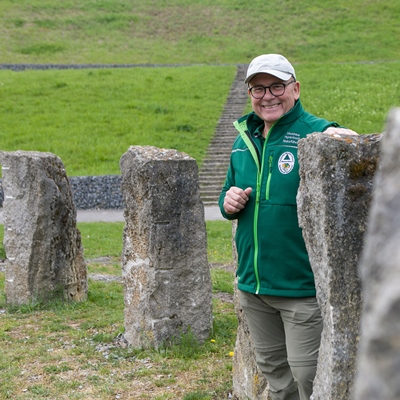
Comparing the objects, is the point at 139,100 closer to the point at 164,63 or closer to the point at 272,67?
the point at 164,63

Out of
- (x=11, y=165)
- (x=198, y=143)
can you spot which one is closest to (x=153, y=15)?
(x=198, y=143)

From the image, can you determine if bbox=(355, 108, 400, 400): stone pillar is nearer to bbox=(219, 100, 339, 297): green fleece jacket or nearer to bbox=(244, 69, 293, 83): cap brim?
bbox=(219, 100, 339, 297): green fleece jacket

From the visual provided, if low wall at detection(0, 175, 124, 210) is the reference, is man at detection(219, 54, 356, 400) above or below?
above

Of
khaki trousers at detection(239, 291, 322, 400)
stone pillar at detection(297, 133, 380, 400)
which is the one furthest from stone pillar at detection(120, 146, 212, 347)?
stone pillar at detection(297, 133, 380, 400)

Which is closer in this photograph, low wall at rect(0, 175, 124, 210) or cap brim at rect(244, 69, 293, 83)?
cap brim at rect(244, 69, 293, 83)

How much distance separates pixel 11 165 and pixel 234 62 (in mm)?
31942

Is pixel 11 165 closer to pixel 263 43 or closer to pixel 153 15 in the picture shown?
pixel 263 43

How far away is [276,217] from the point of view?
12.1ft

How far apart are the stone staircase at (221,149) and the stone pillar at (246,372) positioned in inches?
506

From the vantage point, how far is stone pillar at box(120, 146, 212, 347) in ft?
21.6

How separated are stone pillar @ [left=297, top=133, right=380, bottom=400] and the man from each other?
0.27 meters

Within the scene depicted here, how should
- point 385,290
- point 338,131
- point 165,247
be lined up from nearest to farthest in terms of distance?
point 385,290 < point 338,131 < point 165,247

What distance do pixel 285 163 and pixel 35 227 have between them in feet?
17.2

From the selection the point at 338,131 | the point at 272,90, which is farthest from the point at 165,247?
the point at 338,131
